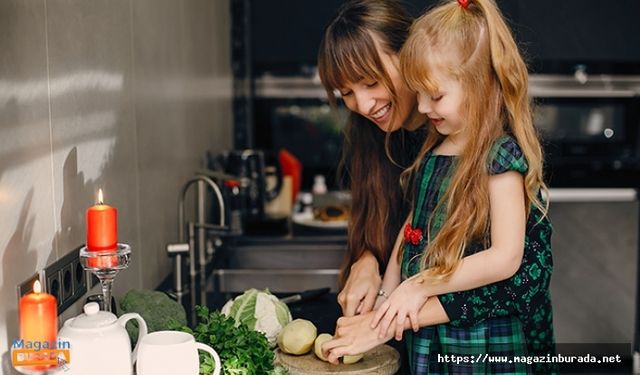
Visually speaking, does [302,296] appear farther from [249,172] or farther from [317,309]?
[249,172]

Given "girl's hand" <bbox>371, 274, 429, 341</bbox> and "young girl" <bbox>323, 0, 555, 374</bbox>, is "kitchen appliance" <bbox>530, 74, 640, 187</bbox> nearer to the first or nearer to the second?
"young girl" <bbox>323, 0, 555, 374</bbox>

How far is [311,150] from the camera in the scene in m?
4.14

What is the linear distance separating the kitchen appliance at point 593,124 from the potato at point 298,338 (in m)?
2.59

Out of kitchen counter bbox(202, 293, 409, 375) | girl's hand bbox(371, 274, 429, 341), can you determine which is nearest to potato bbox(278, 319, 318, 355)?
girl's hand bbox(371, 274, 429, 341)

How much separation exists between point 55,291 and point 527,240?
3.10 ft

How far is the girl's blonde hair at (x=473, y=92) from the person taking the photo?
1.61 m

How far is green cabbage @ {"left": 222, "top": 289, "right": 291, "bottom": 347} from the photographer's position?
1714 millimetres

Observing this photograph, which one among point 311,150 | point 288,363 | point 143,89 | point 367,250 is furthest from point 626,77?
point 288,363

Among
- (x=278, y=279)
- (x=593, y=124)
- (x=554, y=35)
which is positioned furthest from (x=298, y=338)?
(x=593, y=124)

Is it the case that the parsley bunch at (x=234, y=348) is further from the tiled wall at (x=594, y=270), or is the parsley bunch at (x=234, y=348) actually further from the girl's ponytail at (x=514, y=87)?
the tiled wall at (x=594, y=270)

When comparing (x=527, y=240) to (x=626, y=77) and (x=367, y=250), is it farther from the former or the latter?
(x=626, y=77)

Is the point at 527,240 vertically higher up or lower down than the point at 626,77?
lower down

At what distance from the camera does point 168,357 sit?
126cm

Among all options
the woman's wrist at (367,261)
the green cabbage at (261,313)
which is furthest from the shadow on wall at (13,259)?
the woman's wrist at (367,261)
